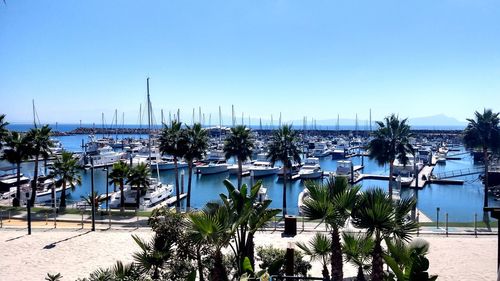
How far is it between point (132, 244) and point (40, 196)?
30.9 meters

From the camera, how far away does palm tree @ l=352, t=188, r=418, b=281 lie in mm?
9977

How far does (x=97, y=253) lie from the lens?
66.9 feet

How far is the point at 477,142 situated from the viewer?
38.5 meters

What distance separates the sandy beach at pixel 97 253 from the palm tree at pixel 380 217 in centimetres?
701

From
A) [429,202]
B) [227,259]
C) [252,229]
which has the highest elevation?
[252,229]

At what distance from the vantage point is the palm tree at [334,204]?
1066 centimetres

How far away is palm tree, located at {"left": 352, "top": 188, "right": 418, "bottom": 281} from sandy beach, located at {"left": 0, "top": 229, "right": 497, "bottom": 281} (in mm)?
7011

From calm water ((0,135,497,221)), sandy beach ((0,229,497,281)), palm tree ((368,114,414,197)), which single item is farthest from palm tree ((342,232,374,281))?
calm water ((0,135,497,221))

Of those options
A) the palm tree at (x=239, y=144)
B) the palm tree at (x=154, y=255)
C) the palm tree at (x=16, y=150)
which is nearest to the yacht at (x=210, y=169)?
the palm tree at (x=239, y=144)

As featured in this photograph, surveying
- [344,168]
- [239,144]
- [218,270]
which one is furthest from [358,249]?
[344,168]

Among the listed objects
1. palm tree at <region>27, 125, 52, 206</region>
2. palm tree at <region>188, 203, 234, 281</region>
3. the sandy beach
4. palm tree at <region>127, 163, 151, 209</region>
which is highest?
palm tree at <region>27, 125, 52, 206</region>

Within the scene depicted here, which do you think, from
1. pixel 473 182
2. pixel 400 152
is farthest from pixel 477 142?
pixel 473 182

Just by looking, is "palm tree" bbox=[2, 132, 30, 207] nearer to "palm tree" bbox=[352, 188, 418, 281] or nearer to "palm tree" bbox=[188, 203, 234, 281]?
"palm tree" bbox=[188, 203, 234, 281]

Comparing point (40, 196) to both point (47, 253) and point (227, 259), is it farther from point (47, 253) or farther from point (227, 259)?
point (227, 259)
